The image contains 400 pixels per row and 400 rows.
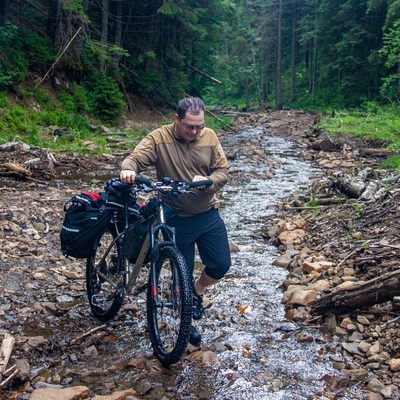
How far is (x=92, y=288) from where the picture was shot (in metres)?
5.05

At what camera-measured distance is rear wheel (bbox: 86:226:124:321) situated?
4621mm

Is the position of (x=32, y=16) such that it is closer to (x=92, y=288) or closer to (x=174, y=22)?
(x=174, y=22)

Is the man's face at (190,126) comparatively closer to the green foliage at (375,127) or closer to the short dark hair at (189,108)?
the short dark hair at (189,108)

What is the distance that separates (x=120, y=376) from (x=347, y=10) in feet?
126

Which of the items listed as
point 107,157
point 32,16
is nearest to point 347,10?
point 32,16

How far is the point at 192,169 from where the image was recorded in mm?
4395

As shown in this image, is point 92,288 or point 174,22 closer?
point 92,288

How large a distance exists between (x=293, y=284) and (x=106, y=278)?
2.46 metres

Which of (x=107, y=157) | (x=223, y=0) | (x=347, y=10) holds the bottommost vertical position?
(x=107, y=157)

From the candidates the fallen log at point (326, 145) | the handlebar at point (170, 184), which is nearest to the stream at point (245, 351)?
the handlebar at point (170, 184)

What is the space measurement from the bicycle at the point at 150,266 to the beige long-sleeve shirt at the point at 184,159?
0.21m

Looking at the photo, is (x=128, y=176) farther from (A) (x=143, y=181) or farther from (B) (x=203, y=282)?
(B) (x=203, y=282)

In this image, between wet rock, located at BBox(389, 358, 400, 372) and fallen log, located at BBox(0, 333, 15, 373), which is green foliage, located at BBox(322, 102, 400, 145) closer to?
wet rock, located at BBox(389, 358, 400, 372)

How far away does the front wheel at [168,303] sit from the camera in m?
3.78
